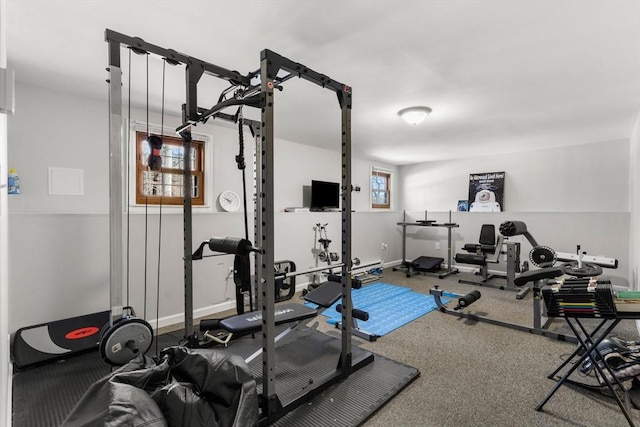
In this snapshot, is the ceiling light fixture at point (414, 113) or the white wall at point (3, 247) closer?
the white wall at point (3, 247)

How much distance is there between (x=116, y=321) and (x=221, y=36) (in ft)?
6.01

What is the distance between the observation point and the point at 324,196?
4.97 m

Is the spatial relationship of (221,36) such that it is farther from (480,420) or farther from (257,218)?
(480,420)

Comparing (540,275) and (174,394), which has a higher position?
(540,275)

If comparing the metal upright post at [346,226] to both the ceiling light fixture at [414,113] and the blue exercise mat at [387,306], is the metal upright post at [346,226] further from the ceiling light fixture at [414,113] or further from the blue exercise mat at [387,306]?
the ceiling light fixture at [414,113]

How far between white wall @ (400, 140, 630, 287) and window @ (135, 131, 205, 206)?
4.73m

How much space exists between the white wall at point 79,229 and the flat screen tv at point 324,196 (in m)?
1.46

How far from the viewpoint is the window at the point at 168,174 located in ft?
10.5

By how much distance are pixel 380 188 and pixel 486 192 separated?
2.09 m

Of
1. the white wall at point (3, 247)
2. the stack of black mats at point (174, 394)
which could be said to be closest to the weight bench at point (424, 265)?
the stack of black mats at point (174, 394)

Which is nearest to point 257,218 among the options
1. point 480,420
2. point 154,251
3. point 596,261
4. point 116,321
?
point 154,251

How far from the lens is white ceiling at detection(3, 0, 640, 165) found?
1.63 metres

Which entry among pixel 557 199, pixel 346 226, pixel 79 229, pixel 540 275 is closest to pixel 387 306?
pixel 540 275

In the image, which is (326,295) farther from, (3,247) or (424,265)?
(424,265)
